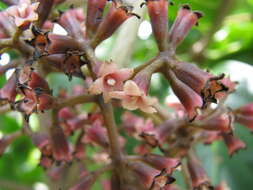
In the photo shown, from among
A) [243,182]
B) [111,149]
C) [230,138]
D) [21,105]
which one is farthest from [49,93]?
[243,182]

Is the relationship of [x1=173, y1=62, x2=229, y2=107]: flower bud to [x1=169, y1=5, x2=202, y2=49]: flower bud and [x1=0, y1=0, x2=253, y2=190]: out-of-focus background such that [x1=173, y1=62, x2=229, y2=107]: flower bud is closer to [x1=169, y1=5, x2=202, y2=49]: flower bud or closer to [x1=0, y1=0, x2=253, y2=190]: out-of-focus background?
[x1=169, y1=5, x2=202, y2=49]: flower bud

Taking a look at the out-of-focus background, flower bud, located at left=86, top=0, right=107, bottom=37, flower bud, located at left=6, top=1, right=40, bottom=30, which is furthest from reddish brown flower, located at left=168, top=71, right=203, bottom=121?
the out-of-focus background

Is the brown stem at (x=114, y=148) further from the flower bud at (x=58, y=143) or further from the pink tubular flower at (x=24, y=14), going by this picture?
the pink tubular flower at (x=24, y=14)

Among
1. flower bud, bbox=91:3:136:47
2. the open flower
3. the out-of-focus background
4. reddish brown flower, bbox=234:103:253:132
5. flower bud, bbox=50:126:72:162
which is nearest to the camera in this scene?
the open flower

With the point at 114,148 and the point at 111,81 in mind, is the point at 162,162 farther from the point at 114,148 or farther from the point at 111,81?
the point at 111,81

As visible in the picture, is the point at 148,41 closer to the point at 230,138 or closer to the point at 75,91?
the point at 75,91

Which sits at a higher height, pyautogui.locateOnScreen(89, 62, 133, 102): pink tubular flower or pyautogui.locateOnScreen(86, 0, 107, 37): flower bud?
pyautogui.locateOnScreen(86, 0, 107, 37): flower bud

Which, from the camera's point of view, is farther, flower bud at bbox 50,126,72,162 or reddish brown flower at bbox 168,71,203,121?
flower bud at bbox 50,126,72,162

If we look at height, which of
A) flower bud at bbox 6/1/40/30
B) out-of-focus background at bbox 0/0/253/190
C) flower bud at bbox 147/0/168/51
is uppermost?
flower bud at bbox 6/1/40/30
